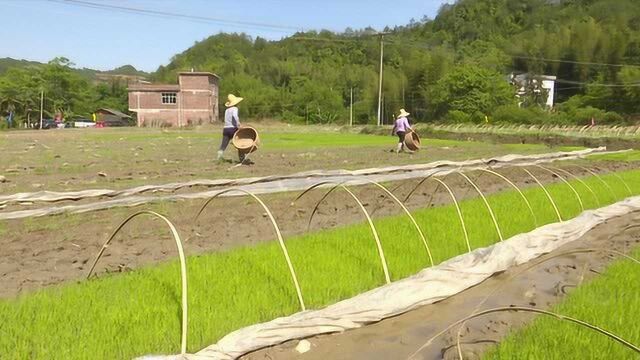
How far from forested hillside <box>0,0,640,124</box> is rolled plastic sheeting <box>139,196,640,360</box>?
46.0 meters

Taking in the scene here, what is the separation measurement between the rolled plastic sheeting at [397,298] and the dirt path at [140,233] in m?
2.01

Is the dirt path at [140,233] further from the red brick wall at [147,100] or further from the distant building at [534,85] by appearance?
the distant building at [534,85]

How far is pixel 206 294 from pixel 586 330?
254 cm

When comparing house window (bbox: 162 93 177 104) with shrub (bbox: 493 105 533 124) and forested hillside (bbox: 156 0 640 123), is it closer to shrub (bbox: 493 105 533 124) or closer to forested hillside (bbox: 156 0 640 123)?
forested hillside (bbox: 156 0 640 123)

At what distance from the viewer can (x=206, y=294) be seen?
411 centimetres

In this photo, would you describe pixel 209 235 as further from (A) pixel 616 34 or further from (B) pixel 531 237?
(A) pixel 616 34

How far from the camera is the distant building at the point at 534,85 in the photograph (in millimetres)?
61656

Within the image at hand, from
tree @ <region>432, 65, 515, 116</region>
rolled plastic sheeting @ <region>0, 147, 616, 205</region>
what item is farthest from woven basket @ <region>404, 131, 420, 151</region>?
tree @ <region>432, 65, 515, 116</region>

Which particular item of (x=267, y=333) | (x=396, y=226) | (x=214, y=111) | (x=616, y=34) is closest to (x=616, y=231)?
(x=396, y=226)

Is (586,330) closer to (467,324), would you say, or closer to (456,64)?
(467,324)

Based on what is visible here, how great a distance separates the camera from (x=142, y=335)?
10.9 ft

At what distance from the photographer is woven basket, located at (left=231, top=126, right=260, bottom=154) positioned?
42.1 feet

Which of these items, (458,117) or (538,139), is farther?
(458,117)

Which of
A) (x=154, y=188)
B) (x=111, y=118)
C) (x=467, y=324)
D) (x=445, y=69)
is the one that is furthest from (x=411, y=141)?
(x=111, y=118)
